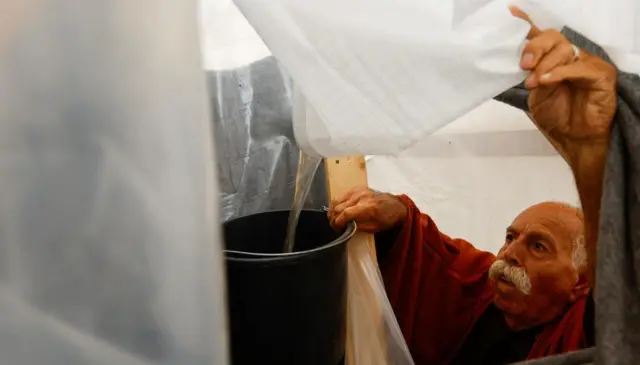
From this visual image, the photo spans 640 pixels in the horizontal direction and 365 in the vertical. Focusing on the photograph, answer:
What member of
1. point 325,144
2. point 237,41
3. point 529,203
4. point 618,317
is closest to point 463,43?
point 325,144

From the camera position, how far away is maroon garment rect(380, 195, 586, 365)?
94cm

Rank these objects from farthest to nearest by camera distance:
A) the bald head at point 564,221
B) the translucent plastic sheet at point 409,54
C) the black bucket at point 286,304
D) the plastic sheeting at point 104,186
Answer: the bald head at point 564,221
the black bucket at point 286,304
the translucent plastic sheet at point 409,54
the plastic sheeting at point 104,186

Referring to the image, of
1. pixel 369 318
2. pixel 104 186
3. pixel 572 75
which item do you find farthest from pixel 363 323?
pixel 104 186

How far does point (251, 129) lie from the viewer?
2.81 ft

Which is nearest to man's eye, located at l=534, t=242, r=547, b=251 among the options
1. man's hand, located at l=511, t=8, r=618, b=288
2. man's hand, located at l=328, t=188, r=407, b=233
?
man's hand, located at l=328, t=188, r=407, b=233

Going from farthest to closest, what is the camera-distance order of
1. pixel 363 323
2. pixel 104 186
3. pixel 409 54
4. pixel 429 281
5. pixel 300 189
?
pixel 429 281, pixel 363 323, pixel 300 189, pixel 409 54, pixel 104 186

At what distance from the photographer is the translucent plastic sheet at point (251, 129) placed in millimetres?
819

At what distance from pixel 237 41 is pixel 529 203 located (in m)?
0.62

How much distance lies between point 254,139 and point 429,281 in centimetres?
42

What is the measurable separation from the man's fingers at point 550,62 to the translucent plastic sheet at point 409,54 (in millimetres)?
11

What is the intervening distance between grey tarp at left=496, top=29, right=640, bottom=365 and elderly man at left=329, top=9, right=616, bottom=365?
290 millimetres

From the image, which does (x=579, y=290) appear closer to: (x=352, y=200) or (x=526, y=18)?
(x=352, y=200)

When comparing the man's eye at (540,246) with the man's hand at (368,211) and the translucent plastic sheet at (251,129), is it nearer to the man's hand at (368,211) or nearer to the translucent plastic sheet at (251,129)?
the man's hand at (368,211)

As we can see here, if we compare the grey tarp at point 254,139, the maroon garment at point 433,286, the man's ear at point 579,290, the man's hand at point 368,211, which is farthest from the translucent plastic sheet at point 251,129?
the man's ear at point 579,290
